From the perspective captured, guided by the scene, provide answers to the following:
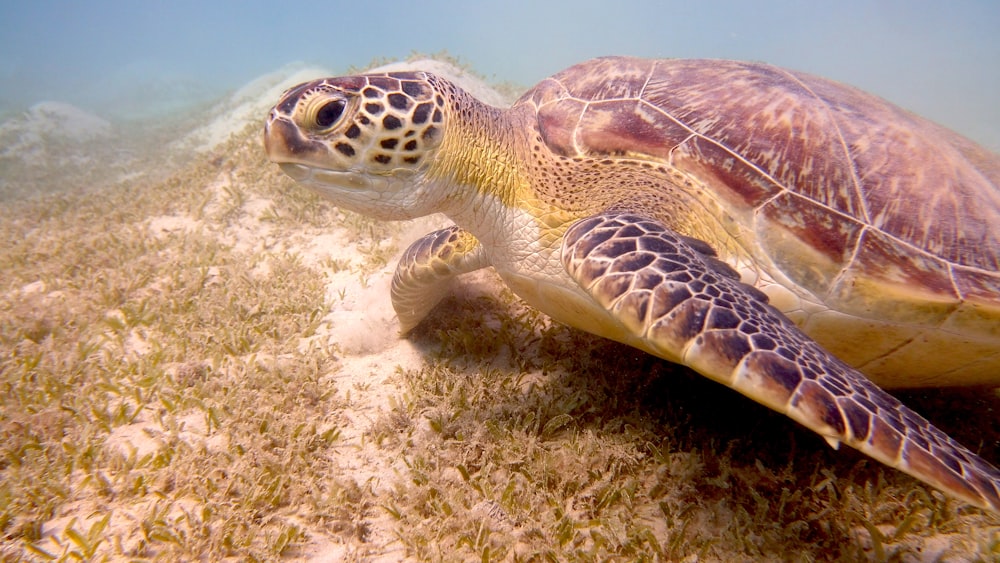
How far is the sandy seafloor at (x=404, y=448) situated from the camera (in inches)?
57.4

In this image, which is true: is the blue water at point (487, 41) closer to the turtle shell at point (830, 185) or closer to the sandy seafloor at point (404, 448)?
the turtle shell at point (830, 185)

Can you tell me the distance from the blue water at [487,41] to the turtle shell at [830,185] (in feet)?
23.7

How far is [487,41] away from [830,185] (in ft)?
283

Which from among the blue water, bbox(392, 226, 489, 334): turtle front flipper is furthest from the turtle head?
the blue water

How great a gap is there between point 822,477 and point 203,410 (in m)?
2.70

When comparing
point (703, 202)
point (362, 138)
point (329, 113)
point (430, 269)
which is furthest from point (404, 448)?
point (703, 202)

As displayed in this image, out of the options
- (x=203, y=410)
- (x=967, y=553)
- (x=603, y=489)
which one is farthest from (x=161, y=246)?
(x=967, y=553)

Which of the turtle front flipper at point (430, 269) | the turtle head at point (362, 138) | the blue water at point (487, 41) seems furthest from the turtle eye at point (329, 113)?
the blue water at point (487, 41)

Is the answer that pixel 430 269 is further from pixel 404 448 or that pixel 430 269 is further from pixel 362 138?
pixel 404 448

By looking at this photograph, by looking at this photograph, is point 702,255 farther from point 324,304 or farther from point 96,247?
point 96,247

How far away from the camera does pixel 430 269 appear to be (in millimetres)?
2248

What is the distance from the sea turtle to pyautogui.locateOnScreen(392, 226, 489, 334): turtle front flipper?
17 mm

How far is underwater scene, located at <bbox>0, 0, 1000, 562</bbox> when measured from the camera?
1.40 m

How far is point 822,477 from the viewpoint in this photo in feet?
5.13
